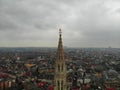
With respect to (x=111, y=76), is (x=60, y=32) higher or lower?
higher

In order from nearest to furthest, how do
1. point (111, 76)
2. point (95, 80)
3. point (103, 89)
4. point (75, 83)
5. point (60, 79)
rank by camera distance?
point (60, 79), point (103, 89), point (75, 83), point (95, 80), point (111, 76)

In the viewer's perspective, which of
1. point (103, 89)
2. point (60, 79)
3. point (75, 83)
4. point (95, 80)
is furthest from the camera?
point (95, 80)

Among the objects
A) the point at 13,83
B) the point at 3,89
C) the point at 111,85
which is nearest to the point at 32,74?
the point at 13,83


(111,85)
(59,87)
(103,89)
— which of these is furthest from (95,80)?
(59,87)

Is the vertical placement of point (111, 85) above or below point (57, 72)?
below

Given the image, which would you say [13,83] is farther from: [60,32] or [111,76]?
[60,32]

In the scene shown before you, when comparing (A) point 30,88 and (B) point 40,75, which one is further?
(B) point 40,75

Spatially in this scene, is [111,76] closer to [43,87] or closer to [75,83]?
[75,83]

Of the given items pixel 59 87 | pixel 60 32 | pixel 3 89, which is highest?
pixel 60 32

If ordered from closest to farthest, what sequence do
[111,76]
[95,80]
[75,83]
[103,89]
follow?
[103,89] < [75,83] < [95,80] < [111,76]
